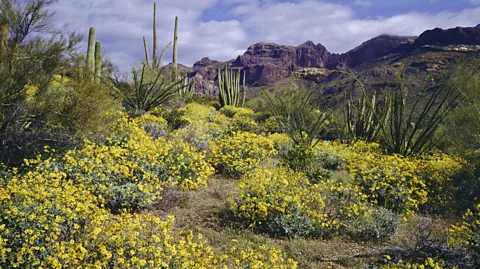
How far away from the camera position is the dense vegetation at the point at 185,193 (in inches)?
133

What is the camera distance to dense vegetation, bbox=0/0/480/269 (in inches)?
133

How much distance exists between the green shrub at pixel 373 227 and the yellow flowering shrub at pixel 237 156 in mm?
2459

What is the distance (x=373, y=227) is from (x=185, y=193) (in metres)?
2.72

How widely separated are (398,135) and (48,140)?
8240 mm

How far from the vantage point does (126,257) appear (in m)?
3.19

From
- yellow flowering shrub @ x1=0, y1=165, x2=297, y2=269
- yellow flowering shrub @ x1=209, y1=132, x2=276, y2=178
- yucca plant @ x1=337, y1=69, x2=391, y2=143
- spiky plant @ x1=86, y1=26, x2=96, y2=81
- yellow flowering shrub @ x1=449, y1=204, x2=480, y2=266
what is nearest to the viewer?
yellow flowering shrub @ x1=0, y1=165, x2=297, y2=269

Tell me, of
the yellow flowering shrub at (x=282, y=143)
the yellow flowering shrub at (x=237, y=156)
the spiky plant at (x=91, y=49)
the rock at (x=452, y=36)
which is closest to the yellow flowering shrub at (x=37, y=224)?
the yellow flowering shrub at (x=237, y=156)

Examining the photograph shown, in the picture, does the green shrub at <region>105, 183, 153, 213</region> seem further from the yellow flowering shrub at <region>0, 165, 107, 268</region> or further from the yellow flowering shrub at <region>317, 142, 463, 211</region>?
the yellow flowering shrub at <region>317, 142, 463, 211</region>

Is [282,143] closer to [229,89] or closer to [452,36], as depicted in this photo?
[229,89]

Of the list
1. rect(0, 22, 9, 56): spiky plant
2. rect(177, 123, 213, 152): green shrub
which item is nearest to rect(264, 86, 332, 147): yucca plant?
rect(177, 123, 213, 152): green shrub

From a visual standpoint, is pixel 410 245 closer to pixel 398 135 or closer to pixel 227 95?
pixel 398 135

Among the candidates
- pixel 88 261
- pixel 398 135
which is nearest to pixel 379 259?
pixel 88 261

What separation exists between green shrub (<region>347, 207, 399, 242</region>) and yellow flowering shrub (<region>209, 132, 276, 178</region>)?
2.46m

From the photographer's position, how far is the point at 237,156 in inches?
299
